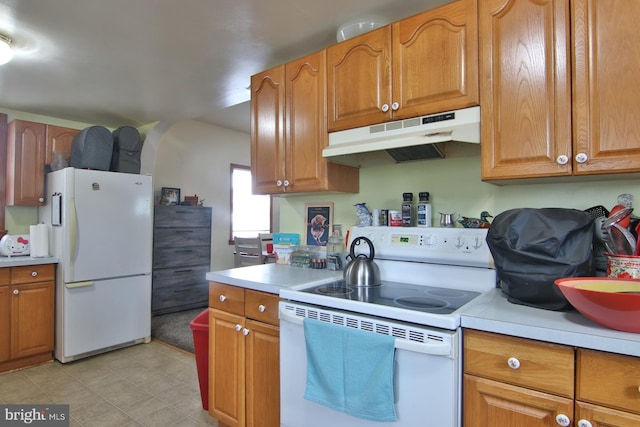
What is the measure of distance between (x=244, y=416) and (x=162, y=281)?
2648 mm

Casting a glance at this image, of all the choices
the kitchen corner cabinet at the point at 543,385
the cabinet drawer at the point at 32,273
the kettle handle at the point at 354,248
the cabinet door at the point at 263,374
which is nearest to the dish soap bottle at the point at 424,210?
the kettle handle at the point at 354,248

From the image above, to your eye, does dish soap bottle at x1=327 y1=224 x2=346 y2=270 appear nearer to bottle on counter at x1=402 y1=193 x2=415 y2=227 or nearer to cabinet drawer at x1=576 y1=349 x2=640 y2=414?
bottle on counter at x1=402 y1=193 x2=415 y2=227

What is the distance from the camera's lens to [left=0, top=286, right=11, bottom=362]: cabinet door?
2.83 meters

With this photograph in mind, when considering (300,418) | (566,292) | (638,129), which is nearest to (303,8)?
(638,129)

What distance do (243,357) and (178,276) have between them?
8.82ft

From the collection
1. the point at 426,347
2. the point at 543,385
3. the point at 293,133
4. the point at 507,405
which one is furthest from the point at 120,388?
the point at 543,385

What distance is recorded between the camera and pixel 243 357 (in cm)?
179

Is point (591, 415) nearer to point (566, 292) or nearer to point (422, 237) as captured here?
point (566, 292)

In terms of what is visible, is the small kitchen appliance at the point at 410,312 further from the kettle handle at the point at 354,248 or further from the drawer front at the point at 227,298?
the drawer front at the point at 227,298

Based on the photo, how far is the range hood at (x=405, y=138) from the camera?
150 cm

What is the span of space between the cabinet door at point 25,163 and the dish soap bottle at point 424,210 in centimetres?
343

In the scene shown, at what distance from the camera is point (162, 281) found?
403cm

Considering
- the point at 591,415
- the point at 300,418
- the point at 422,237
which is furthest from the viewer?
the point at 422,237

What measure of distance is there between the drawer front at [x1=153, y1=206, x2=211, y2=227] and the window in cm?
74
